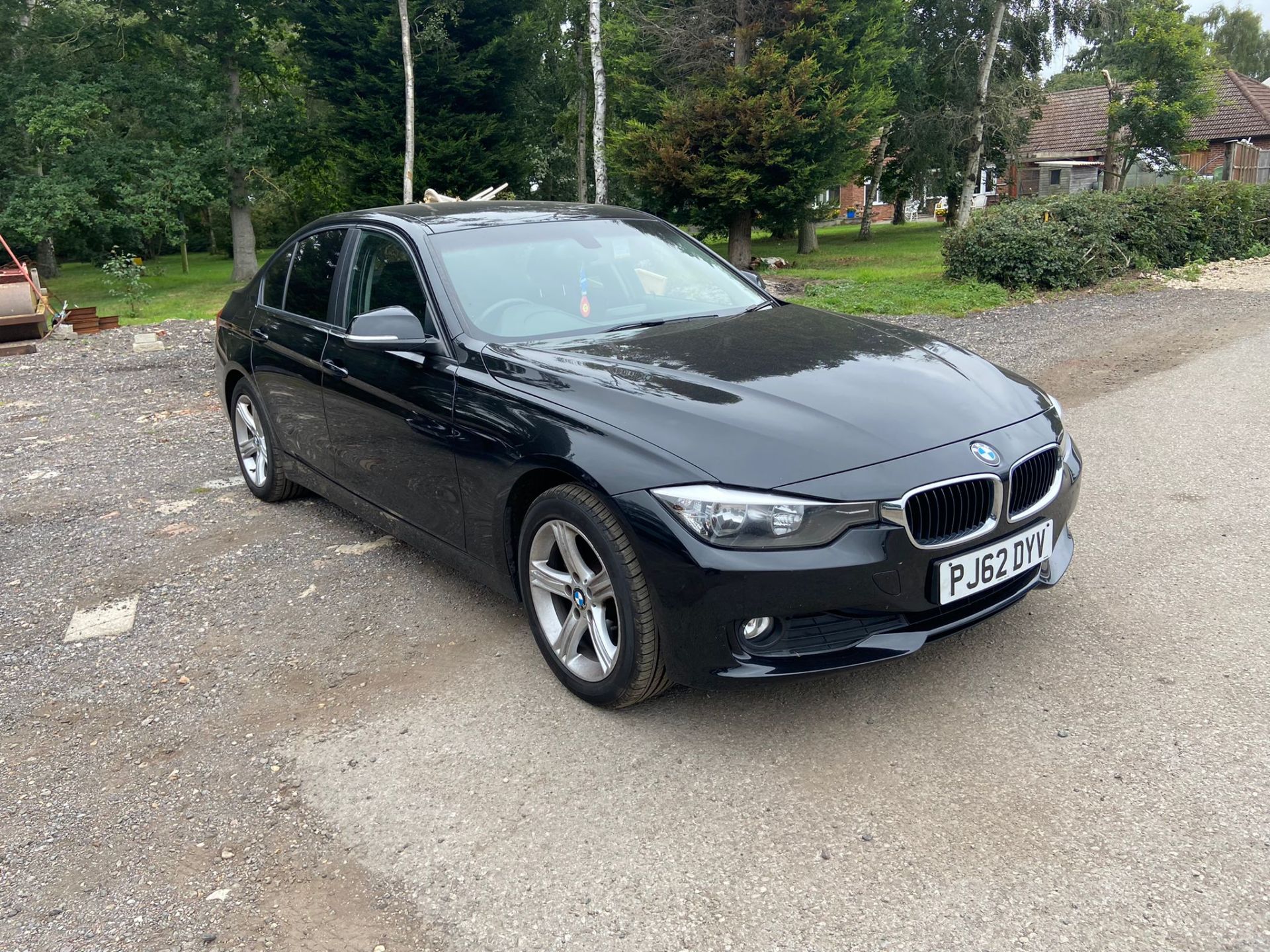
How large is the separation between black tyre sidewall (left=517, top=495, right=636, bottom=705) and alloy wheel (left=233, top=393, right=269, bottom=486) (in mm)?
2752

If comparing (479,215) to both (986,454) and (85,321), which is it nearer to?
(986,454)

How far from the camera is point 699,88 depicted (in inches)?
816

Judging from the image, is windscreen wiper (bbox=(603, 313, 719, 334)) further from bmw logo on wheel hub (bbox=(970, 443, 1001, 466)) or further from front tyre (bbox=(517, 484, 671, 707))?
bmw logo on wheel hub (bbox=(970, 443, 1001, 466))

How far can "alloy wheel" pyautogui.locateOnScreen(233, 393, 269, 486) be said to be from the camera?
18.6 feet

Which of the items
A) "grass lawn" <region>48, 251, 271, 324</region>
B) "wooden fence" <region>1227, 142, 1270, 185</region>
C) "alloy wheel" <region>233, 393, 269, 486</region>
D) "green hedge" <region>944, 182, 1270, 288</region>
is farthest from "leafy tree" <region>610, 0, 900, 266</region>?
"wooden fence" <region>1227, 142, 1270, 185</region>

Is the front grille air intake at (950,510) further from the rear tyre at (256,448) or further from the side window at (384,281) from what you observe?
the rear tyre at (256,448)

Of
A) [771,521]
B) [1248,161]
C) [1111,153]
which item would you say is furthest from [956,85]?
[771,521]

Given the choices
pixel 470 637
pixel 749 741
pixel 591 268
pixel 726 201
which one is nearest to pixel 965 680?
pixel 749 741

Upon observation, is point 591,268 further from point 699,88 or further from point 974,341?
point 699,88

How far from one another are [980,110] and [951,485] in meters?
30.7

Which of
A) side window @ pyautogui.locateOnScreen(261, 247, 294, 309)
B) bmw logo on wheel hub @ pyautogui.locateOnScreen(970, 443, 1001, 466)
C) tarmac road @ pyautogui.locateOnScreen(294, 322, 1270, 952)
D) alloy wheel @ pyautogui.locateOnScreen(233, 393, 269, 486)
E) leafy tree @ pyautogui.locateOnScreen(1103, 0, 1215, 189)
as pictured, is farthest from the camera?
leafy tree @ pyautogui.locateOnScreen(1103, 0, 1215, 189)

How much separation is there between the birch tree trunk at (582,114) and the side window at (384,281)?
91.1ft

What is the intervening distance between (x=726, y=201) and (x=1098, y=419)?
1518 centimetres

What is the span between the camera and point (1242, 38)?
63.8 metres
